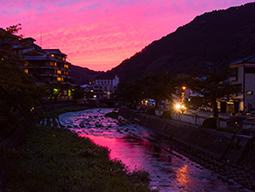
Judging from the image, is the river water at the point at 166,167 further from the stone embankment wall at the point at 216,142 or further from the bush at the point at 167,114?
the bush at the point at 167,114

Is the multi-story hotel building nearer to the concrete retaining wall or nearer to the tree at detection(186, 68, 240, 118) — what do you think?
the concrete retaining wall

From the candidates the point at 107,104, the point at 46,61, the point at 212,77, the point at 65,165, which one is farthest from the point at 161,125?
the point at 107,104

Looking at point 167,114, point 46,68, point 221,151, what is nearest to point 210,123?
point 221,151

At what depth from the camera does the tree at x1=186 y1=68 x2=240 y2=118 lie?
27.5 meters

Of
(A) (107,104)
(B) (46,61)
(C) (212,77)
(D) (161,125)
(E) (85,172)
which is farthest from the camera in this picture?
(A) (107,104)

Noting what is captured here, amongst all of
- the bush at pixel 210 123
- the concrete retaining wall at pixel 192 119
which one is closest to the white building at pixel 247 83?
the concrete retaining wall at pixel 192 119

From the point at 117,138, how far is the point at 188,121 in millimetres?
11067

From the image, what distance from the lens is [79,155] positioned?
21.2 metres

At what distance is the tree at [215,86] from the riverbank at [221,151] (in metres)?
3.81

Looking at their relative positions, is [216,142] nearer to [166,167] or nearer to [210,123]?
[210,123]

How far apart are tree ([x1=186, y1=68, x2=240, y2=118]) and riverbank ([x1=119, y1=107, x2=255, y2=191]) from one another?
3815mm

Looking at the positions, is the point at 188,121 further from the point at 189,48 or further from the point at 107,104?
the point at 189,48

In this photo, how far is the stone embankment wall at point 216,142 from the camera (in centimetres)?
2078

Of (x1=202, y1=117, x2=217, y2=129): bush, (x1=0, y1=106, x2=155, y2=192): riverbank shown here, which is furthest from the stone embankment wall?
(x1=0, y1=106, x2=155, y2=192): riverbank
